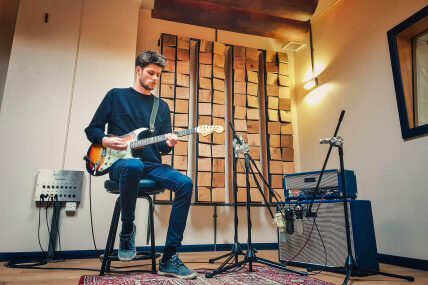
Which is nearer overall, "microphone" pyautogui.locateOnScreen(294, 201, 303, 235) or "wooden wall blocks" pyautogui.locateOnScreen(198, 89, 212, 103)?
"microphone" pyautogui.locateOnScreen(294, 201, 303, 235)

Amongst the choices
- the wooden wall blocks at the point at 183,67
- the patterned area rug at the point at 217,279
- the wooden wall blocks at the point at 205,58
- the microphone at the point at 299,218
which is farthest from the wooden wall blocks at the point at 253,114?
the patterned area rug at the point at 217,279

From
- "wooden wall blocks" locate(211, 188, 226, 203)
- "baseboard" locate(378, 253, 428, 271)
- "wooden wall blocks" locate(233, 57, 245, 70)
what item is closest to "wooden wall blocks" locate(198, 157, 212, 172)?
"wooden wall blocks" locate(211, 188, 226, 203)

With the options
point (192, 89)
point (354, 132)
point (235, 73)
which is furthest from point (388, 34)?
point (192, 89)

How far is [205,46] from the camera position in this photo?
3.48 m

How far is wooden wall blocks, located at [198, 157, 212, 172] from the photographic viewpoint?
10.3 ft

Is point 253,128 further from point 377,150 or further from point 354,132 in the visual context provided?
point 377,150

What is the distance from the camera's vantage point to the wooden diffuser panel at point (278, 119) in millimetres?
3418

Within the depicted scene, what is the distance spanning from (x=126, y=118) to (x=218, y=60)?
173cm

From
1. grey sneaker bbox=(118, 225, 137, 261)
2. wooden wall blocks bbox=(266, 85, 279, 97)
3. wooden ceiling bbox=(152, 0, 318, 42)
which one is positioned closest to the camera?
grey sneaker bbox=(118, 225, 137, 261)

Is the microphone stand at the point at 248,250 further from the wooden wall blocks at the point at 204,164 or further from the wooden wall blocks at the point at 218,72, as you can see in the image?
the wooden wall blocks at the point at 218,72

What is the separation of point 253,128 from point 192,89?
817 mm

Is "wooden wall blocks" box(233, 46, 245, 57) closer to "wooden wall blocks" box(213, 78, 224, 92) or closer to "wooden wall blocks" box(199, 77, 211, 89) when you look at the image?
"wooden wall blocks" box(213, 78, 224, 92)

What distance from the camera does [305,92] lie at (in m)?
3.78

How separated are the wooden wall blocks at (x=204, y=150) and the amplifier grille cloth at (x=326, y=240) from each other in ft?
4.08
